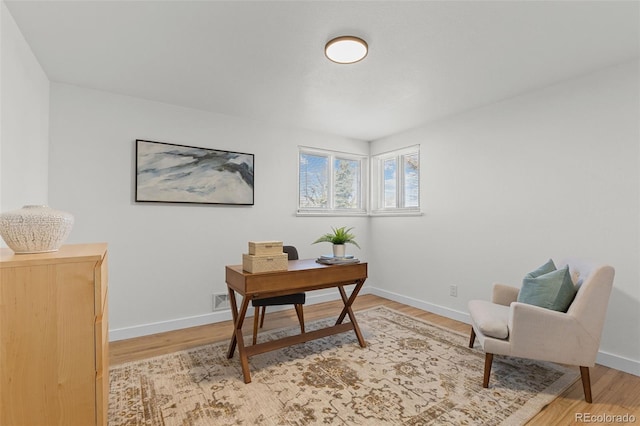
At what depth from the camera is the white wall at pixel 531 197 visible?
235 cm

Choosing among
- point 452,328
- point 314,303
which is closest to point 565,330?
point 452,328

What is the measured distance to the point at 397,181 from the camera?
4461 mm

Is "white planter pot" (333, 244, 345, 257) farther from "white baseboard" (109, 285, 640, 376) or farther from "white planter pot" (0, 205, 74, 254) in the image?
"white planter pot" (0, 205, 74, 254)

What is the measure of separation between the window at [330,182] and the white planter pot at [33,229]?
2904 millimetres

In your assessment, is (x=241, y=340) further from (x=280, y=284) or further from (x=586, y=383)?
(x=586, y=383)

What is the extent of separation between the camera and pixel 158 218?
3.15m

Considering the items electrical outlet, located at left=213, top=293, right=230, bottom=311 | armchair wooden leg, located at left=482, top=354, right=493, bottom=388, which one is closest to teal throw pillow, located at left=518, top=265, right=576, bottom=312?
armchair wooden leg, located at left=482, top=354, right=493, bottom=388

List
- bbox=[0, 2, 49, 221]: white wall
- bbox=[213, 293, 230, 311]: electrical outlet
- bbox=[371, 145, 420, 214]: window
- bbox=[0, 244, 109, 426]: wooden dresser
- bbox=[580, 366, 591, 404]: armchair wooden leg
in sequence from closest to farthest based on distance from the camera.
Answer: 1. bbox=[0, 244, 109, 426]: wooden dresser
2. bbox=[0, 2, 49, 221]: white wall
3. bbox=[580, 366, 591, 404]: armchair wooden leg
4. bbox=[213, 293, 230, 311]: electrical outlet
5. bbox=[371, 145, 420, 214]: window

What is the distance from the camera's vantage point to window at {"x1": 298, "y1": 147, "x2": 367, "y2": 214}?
167 inches

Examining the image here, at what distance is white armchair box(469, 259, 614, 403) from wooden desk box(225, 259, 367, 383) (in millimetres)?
1146

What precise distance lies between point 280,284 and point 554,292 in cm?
194

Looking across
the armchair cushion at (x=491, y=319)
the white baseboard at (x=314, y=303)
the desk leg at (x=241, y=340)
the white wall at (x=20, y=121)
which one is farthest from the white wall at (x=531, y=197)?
the white wall at (x=20, y=121)

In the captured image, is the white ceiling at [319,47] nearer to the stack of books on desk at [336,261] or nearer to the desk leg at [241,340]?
the stack of books on desk at [336,261]

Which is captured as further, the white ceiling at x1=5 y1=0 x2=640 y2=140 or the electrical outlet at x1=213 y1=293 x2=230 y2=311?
the electrical outlet at x1=213 y1=293 x2=230 y2=311
